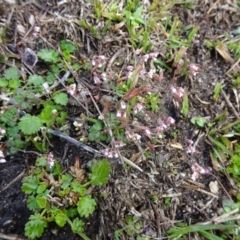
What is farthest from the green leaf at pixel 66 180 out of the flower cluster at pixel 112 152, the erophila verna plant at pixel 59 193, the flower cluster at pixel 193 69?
the flower cluster at pixel 193 69

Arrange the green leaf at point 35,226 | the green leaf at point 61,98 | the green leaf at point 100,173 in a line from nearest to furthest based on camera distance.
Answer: the green leaf at point 35,226 → the green leaf at point 100,173 → the green leaf at point 61,98

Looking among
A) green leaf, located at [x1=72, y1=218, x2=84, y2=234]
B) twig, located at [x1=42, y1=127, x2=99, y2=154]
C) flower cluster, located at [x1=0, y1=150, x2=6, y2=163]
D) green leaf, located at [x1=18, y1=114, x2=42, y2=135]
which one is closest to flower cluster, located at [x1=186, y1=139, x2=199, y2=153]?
twig, located at [x1=42, y1=127, x2=99, y2=154]

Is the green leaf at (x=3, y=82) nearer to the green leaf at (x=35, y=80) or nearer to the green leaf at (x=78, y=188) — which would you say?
the green leaf at (x=35, y=80)

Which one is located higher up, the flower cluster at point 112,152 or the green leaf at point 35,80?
the green leaf at point 35,80

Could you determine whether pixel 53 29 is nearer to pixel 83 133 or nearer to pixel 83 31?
pixel 83 31

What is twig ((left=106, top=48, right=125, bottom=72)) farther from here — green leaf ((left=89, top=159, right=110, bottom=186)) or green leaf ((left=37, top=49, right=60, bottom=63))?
green leaf ((left=89, top=159, right=110, bottom=186))

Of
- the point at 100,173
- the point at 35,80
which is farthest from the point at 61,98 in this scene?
the point at 100,173
